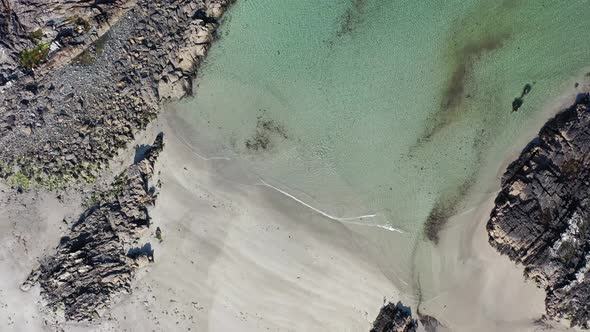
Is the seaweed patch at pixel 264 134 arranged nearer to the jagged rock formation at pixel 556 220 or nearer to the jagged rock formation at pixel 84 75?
the jagged rock formation at pixel 84 75

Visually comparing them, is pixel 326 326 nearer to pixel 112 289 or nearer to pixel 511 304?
pixel 511 304

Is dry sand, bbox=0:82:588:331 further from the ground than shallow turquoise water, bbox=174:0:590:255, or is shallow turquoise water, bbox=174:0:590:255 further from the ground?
shallow turquoise water, bbox=174:0:590:255

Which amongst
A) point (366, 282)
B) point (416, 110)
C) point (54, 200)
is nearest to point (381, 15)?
point (416, 110)

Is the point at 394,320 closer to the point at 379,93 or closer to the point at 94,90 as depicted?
the point at 379,93

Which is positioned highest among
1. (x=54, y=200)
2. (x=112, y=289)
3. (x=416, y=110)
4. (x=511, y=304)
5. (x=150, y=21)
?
(x=416, y=110)

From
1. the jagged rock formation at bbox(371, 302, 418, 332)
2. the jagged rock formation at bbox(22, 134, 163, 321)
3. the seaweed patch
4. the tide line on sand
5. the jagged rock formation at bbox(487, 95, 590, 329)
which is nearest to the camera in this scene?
the jagged rock formation at bbox(487, 95, 590, 329)

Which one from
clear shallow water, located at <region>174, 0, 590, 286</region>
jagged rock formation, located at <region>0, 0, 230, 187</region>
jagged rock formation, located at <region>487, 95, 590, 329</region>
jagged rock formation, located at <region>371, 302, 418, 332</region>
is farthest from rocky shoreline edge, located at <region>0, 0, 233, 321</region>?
jagged rock formation, located at <region>487, 95, 590, 329</region>

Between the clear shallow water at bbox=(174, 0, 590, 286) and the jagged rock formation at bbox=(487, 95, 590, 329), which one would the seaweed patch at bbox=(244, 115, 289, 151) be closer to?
the clear shallow water at bbox=(174, 0, 590, 286)
